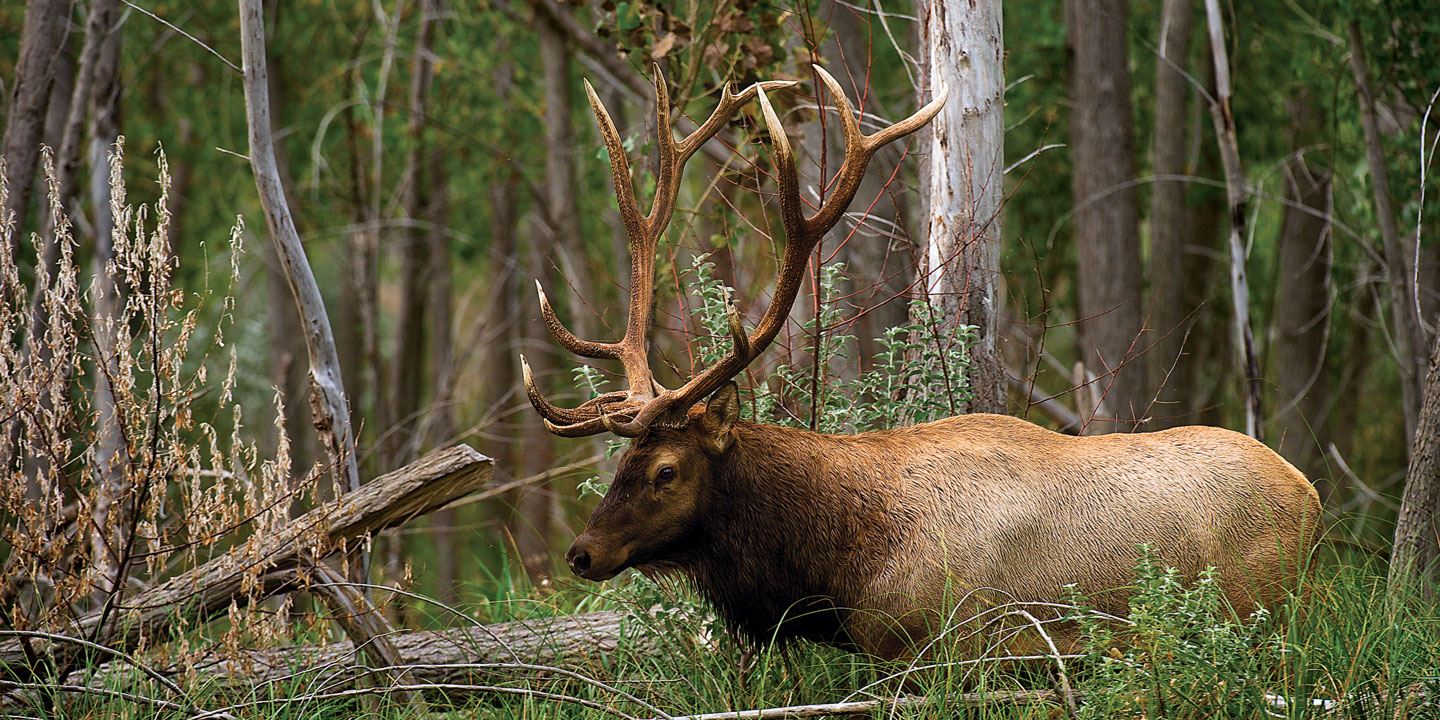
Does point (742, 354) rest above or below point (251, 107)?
below

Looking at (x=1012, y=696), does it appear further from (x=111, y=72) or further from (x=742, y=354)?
(x=111, y=72)

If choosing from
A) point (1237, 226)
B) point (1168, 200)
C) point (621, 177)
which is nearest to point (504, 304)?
point (1168, 200)

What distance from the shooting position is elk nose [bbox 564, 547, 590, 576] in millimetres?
3492

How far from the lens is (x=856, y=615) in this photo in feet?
11.8

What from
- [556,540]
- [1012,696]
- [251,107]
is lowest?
[556,540]

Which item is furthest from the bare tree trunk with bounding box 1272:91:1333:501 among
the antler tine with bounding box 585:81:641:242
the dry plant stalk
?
the dry plant stalk

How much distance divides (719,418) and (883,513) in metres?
0.59

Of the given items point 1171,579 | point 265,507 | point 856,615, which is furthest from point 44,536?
point 1171,579

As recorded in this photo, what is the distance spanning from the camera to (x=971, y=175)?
15.4 ft

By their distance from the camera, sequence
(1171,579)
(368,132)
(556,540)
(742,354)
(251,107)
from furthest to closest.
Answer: (556,540) < (368,132) < (251,107) < (742,354) < (1171,579)

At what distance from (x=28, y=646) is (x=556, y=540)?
7994 mm

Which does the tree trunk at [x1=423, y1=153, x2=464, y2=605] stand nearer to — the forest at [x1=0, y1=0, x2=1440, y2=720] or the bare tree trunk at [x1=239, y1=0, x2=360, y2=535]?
the forest at [x1=0, y1=0, x2=1440, y2=720]

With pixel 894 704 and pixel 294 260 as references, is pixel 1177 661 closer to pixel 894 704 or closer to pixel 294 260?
pixel 894 704

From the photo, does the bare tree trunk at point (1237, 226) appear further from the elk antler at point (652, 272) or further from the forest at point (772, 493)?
the elk antler at point (652, 272)
